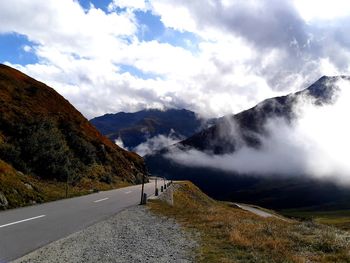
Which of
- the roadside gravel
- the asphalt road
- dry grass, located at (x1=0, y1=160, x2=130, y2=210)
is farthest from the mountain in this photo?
the roadside gravel

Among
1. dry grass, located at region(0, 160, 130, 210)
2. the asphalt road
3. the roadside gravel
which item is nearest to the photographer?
the roadside gravel

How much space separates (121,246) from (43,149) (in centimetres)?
3850

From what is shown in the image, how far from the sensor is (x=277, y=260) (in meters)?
13.7

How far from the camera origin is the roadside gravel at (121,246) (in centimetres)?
1402

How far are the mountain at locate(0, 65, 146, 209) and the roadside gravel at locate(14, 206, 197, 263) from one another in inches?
475

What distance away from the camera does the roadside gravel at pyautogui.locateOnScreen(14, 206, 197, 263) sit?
46.0ft

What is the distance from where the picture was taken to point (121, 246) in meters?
16.5

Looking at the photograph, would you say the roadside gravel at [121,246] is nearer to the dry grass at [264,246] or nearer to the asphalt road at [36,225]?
the asphalt road at [36,225]

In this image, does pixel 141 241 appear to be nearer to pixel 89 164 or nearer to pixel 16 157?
pixel 16 157

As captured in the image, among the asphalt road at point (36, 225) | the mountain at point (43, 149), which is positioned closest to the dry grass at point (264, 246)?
the asphalt road at point (36, 225)

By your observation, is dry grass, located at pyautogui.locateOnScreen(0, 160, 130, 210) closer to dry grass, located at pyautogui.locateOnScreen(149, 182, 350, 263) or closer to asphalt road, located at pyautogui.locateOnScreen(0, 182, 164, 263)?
asphalt road, located at pyautogui.locateOnScreen(0, 182, 164, 263)

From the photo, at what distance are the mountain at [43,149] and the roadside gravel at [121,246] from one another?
12076 millimetres

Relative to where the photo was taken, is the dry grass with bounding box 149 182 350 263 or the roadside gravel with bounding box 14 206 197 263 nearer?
the roadside gravel with bounding box 14 206 197 263

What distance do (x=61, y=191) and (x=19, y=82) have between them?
153ft
